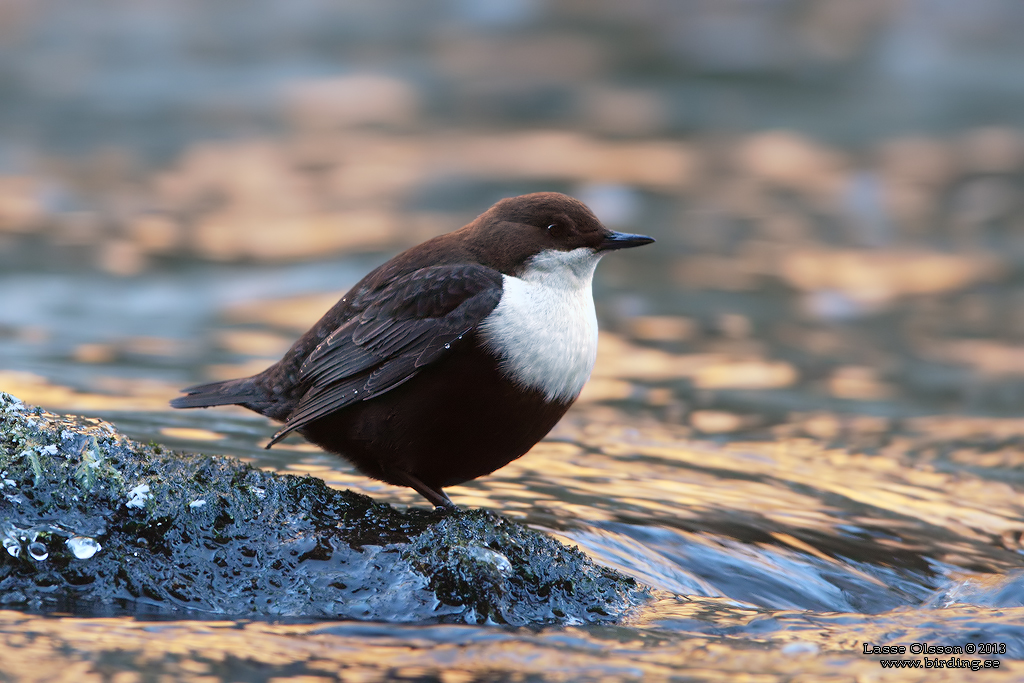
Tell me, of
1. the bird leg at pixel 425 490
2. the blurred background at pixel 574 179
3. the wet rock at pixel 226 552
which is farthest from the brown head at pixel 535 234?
the blurred background at pixel 574 179

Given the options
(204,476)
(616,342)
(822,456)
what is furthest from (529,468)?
(616,342)

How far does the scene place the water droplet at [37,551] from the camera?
11.4ft

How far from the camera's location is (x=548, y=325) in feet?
13.3

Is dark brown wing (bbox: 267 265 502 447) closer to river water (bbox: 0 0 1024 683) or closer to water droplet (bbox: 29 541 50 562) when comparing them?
river water (bbox: 0 0 1024 683)

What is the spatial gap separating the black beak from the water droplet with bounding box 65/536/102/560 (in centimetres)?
195

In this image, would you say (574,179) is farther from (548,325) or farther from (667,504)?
(548,325)

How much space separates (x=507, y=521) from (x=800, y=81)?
10903 millimetres

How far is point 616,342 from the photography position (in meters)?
8.05

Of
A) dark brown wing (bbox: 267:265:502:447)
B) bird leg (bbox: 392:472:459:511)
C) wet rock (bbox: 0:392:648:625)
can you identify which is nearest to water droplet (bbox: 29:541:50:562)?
wet rock (bbox: 0:392:648:625)

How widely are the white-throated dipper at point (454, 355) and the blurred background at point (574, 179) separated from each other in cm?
158

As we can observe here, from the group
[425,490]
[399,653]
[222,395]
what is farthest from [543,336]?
[222,395]

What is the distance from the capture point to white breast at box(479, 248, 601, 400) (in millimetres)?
3959

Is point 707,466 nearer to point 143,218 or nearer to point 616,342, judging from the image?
point 616,342

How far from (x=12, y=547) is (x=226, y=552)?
58cm
